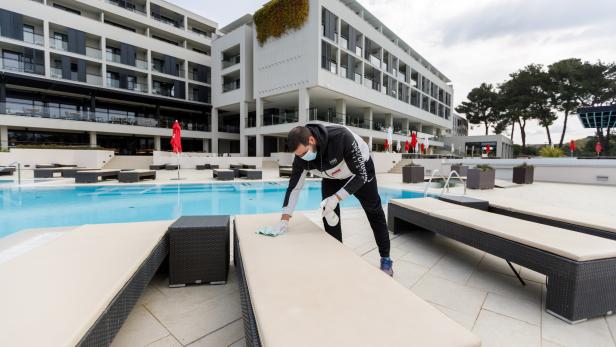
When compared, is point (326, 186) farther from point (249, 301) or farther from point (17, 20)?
point (17, 20)

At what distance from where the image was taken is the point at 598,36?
20188 millimetres

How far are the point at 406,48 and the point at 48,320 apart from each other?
3929 centimetres

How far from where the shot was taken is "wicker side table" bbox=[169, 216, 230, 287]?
2.33m

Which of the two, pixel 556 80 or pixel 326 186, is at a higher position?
pixel 556 80

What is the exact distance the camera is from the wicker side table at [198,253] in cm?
233

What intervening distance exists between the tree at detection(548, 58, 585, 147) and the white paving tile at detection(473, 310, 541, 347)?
39.0 meters

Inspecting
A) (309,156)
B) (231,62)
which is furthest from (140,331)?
(231,62)

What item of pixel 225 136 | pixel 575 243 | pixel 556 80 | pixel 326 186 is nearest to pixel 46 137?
pixel 225 136

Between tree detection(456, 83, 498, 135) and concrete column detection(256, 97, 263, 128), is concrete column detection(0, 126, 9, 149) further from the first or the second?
tree detection(456, 83, 498, 135)

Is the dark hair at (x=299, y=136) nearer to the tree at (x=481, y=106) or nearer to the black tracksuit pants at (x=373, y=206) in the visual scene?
the black tracksuit pants at (x=373, y=206)

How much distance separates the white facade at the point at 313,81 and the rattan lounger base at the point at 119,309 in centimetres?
1883

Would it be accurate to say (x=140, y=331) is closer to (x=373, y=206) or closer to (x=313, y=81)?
(x=373, y=206)

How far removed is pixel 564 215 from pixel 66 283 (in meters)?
4.80

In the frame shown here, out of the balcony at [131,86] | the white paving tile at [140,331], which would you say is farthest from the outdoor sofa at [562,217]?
the balcony at [131,86]
